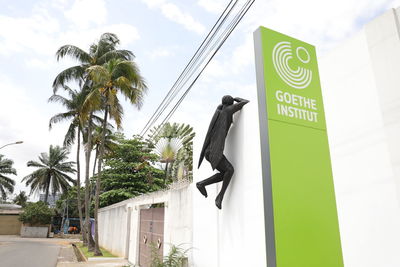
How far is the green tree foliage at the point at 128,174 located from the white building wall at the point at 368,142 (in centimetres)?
2088

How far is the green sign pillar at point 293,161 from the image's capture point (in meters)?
2.67

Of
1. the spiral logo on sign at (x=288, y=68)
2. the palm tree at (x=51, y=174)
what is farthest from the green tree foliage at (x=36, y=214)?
the spiral logo on sign at (x=288, y=68)

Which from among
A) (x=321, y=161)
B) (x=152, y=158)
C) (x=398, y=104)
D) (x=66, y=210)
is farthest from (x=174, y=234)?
(x=66, y=210)

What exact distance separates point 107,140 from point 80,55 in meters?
9.17

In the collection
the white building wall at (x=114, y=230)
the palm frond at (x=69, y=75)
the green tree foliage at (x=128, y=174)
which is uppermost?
the palm frond at (x=69, y=75)

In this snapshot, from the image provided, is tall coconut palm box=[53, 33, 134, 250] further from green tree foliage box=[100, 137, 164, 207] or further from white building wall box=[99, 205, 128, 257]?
green tree foliage box=[100, 137, 164, 207]

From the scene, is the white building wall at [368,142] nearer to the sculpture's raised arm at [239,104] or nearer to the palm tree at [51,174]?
the sculpture's raised arm at [239,104]

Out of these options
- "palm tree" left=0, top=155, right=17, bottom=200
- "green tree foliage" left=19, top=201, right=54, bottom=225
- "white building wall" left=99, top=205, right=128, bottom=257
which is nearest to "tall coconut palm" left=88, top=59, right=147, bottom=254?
"white building wall" left=99, top=205, right=128, bottom=257

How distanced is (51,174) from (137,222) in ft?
107

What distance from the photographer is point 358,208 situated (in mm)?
3078

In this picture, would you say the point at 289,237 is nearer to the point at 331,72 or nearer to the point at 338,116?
the point at 338,116

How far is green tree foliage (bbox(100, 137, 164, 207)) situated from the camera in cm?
2323

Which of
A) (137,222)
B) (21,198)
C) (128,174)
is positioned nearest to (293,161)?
(137,222)

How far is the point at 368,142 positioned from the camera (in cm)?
304
